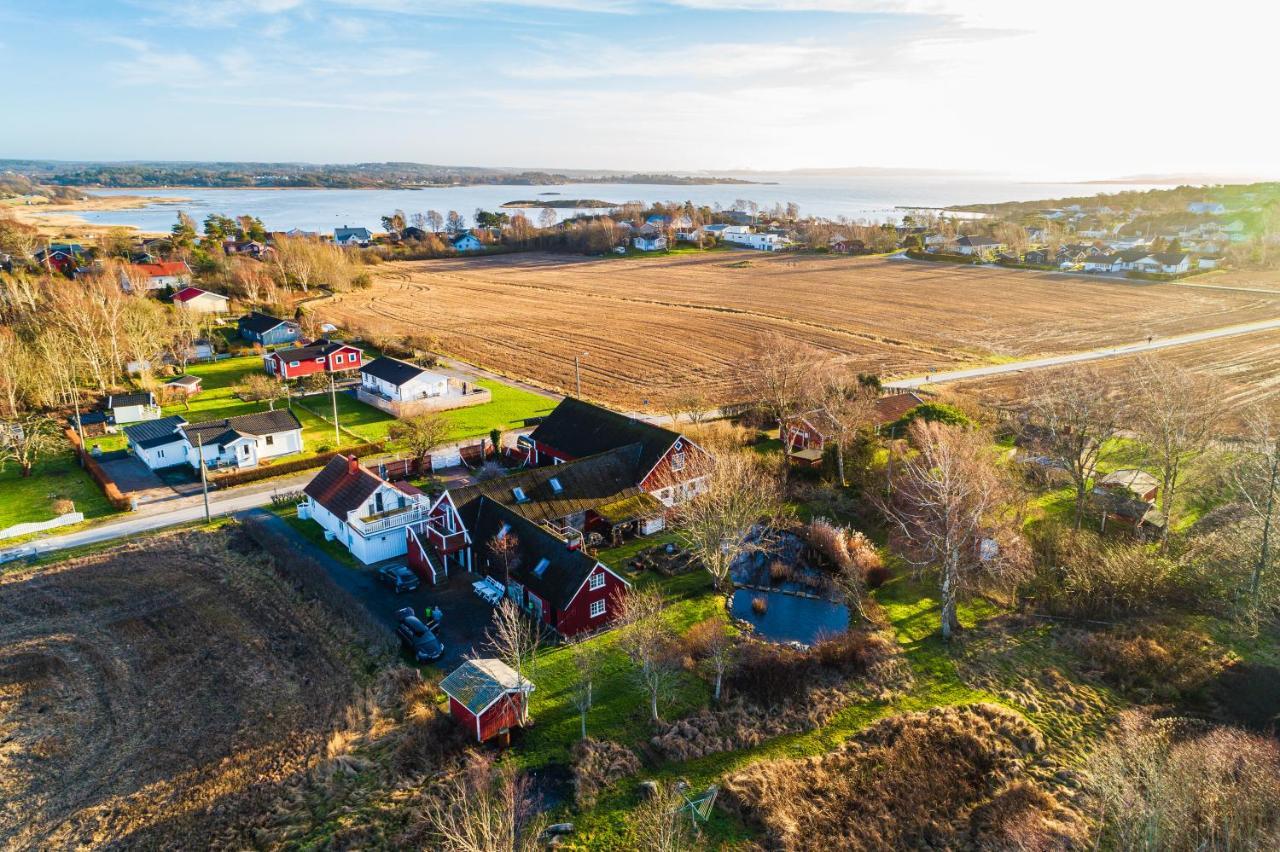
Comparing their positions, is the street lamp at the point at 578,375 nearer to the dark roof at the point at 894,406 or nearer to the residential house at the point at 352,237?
the dark roof at the point at 894,406

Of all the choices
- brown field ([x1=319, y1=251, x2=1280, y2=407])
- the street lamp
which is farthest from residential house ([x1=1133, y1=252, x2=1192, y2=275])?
the street lamp

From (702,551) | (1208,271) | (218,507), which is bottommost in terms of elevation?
(218,507)

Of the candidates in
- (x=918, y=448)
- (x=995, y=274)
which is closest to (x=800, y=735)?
(x=918, y=448)

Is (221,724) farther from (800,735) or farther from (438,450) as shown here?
(438,450)

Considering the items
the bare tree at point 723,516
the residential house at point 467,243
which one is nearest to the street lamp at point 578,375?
the bare tree at point 723,516

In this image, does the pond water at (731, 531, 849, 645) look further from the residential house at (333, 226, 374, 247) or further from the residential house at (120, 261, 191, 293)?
the residential house at (333, 226, 374, 247)
